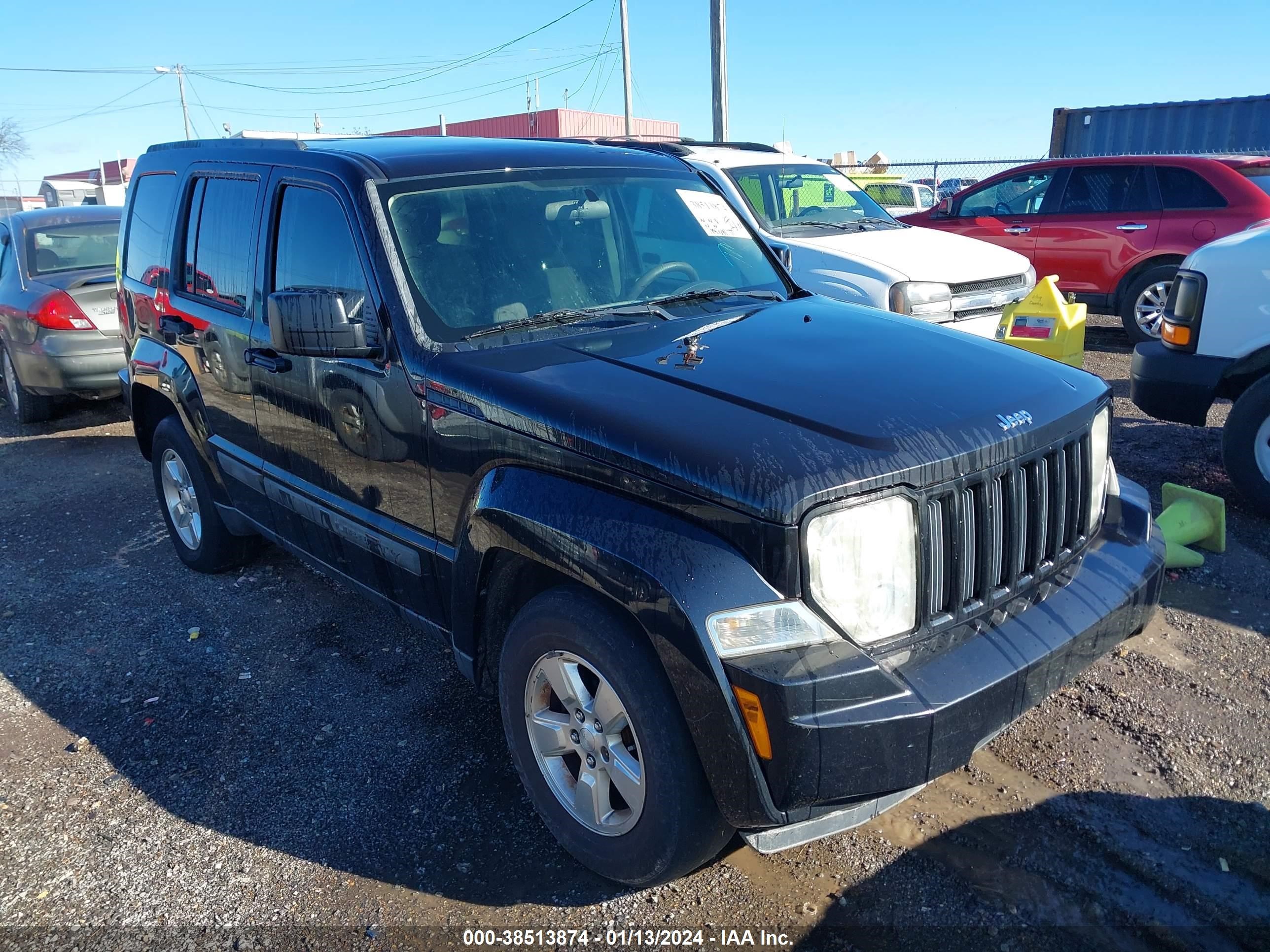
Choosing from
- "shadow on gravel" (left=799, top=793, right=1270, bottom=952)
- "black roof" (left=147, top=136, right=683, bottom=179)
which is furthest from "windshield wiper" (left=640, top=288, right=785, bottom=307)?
"shadow on gravel" (left=799, top=793, right=1270, bottom=952)

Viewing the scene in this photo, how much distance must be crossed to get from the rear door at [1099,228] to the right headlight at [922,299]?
3590mm

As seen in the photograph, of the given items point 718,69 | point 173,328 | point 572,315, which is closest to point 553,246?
point 572,315

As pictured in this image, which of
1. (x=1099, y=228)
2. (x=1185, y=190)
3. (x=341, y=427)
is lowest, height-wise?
(x=341, y=427)

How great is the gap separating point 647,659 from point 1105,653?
135 centimetres

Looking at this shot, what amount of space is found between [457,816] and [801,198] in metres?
6.64

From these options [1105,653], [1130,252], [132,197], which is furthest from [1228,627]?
[1130,252]

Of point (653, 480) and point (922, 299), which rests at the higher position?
point (653, 480)

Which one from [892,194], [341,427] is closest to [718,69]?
[892,194]

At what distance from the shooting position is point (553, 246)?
3285mm

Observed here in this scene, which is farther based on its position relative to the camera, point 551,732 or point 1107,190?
point 1107,190

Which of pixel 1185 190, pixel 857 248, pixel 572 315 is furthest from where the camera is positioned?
pixel 1185 190

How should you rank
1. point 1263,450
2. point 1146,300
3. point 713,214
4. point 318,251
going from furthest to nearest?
point 1146,300, point 1263,450, point 713,214, point 318,251

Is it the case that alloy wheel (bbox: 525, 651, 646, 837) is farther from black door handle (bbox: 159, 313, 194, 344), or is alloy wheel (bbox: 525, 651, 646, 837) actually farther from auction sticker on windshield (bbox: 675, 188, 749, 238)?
black door handle (bbox: 159, 313, 194, 344)

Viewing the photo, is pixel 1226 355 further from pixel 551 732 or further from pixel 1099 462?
pixel 551 732
